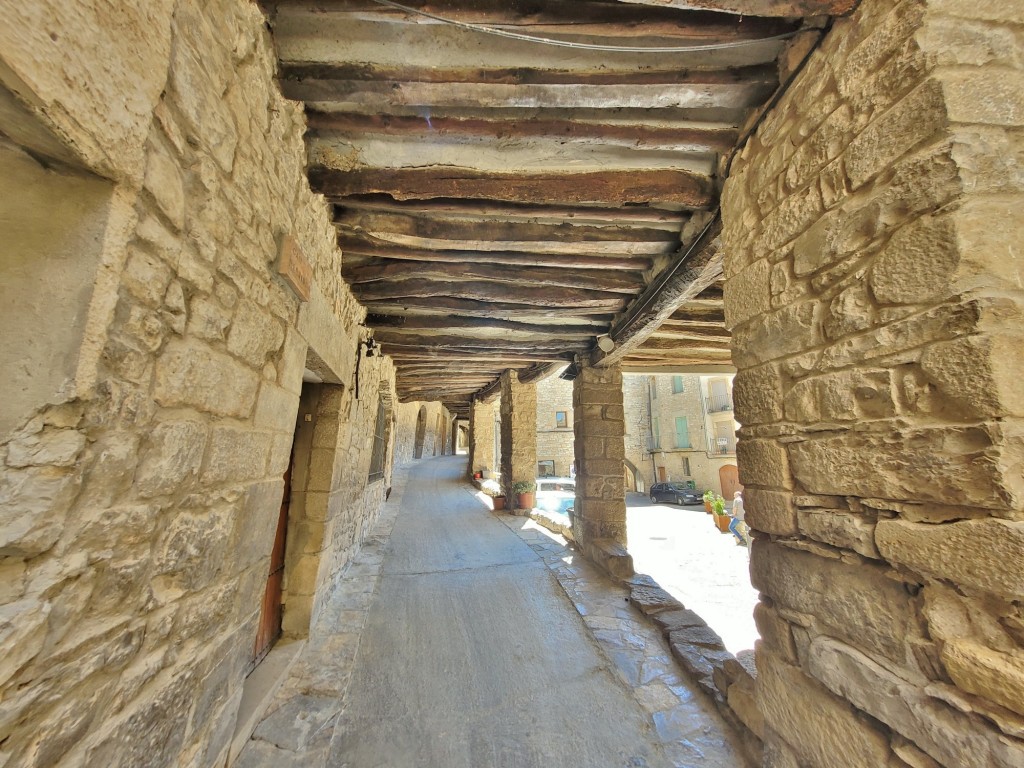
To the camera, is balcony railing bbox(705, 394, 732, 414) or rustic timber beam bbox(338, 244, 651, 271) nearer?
rustic timber beam bbox(338, 244, 651, 271)

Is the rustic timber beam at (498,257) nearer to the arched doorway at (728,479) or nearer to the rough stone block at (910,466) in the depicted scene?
the rough stone block at (910,466)

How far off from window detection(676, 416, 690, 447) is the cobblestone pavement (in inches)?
654

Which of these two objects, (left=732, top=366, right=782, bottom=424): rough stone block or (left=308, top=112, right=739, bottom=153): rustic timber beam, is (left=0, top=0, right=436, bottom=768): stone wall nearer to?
(left=308, top=112, right=739, bottom=153): rustic timber beam

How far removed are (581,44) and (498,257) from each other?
53.2 inches

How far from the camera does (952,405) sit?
90 cm

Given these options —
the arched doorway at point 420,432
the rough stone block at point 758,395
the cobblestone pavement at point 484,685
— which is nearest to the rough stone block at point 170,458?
the cobblestone pavement at point 484,685

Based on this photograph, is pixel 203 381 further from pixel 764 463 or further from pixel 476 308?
pixel 476 308

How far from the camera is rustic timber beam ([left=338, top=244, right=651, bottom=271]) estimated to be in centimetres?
258

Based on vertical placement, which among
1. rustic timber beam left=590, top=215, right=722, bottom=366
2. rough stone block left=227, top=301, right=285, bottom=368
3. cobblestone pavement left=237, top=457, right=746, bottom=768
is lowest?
cobblestone pavement left=237, top=457, right=746, bottom=768

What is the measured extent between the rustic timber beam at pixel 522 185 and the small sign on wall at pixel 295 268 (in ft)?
1.59

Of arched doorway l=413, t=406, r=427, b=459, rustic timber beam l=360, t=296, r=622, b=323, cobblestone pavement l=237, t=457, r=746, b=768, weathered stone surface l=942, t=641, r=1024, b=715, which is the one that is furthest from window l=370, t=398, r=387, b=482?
arched doorway l=413, t=406, r=427, b=459

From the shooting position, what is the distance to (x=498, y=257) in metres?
2.65

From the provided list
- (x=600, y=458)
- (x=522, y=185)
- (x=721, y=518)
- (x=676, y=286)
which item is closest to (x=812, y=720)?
(x=676, y=286)

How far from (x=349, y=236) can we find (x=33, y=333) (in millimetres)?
2029
